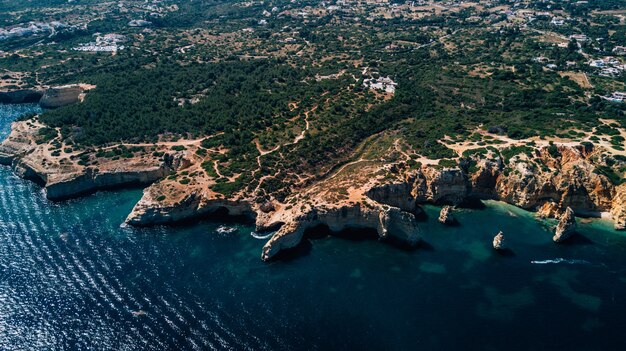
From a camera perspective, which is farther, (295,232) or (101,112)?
(101,112)

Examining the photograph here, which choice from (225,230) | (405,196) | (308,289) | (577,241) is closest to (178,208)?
(225,230)

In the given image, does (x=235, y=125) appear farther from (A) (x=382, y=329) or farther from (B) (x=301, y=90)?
(A) (x=382, y=329)

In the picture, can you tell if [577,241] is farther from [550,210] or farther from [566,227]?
[550,210]

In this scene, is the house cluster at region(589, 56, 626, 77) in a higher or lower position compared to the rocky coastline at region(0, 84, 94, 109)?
higher

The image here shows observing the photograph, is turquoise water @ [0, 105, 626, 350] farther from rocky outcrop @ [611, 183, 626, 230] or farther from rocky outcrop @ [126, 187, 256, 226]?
rocky outcrop @ [126, 187, 256, 226]

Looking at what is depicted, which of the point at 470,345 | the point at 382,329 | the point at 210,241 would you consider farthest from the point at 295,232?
the point at 470,345

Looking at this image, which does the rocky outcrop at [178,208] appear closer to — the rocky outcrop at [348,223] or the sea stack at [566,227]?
the rocky outcrop at [348,223]

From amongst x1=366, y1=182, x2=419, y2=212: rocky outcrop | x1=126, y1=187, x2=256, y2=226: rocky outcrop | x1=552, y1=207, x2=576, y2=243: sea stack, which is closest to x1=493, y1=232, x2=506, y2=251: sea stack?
x1=552, y1=207, x2=576, y2=243: sea stack
